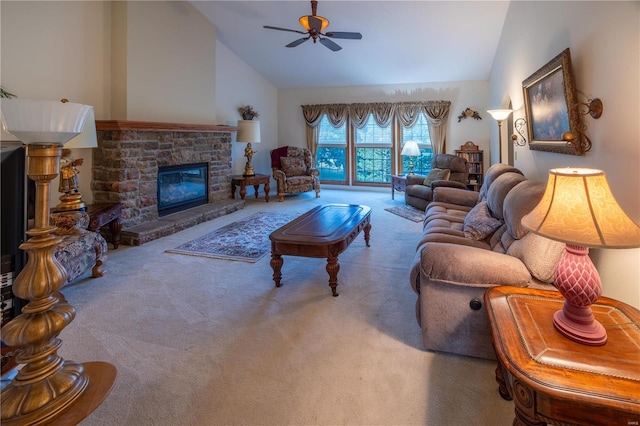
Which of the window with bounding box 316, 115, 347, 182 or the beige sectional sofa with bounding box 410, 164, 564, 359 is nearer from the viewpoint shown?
the beige sectional sofa with bounding box 410, 164, 564, 359

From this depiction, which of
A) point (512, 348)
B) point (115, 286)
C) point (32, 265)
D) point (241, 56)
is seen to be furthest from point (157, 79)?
point (512, 348)

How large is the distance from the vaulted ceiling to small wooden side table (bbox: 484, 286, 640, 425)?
4.73m

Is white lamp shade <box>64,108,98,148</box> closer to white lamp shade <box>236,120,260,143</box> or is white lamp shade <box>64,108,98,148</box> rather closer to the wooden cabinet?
white lamp shade <box>236,120,260,143</box>

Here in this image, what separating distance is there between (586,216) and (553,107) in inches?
77.4

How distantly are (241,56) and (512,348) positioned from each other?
740 cm

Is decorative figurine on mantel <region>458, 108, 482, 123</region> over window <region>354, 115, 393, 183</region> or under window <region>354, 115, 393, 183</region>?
over

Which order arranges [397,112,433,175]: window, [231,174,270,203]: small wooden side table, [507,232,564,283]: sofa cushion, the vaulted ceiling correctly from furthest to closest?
[397,112,433,175]: window, [231,174,270,203]: small wooden side table, the vaulted ceiling, [507,232,564,283]: sofa cushion

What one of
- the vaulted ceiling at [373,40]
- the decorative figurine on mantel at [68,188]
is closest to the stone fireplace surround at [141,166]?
the decorative figurine on mantel at [68,188]

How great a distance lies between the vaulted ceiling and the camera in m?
4.99

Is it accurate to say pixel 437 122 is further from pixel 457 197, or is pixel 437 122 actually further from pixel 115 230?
pixel 115 230

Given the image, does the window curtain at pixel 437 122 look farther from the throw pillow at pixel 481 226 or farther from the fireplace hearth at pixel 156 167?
the throw pillow at pixel 481 226

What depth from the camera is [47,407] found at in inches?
31.5

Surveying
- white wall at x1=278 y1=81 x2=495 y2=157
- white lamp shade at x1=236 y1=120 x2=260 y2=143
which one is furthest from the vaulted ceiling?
white lamp shade at x1=236 y1=120 x2=260 y2=143

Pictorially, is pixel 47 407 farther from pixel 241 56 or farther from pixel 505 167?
pixel 241 56
